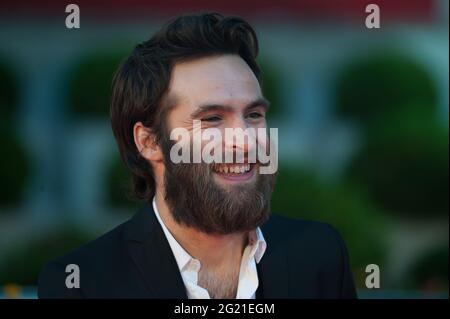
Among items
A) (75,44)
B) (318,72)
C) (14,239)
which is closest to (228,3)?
(318,72)

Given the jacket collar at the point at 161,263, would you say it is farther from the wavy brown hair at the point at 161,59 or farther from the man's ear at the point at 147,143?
the wavy brown hair at the point at 161,59

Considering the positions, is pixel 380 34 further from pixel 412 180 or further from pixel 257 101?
pixel 257 101

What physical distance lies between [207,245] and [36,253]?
1.21 metres

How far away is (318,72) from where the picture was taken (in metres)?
3.44

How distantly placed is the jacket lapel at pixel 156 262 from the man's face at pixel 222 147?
150 millimetres

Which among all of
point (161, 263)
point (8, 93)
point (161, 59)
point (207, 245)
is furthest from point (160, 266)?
point (8, 93)

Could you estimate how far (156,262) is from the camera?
96.3 inches

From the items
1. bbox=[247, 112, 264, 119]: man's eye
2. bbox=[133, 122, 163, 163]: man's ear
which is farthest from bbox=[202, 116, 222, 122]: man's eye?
bbox=[133, 122, 163, 163]: man's ear

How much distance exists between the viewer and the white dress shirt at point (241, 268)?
2.49 meters

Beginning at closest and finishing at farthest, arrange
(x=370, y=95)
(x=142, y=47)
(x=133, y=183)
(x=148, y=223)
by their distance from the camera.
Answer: (x=148, y=223) < (x=142, y=47) < (x=133, y=183) < (x=370, y=95)

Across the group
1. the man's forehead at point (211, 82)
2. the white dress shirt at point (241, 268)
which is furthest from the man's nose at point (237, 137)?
the white dress shirt at point (241, 268)

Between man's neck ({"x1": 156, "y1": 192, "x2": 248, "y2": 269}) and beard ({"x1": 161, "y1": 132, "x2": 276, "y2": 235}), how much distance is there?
3 cm

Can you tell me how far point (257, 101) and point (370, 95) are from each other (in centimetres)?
120

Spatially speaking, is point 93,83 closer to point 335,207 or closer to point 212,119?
point 212,119
